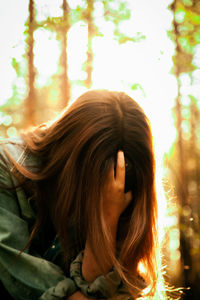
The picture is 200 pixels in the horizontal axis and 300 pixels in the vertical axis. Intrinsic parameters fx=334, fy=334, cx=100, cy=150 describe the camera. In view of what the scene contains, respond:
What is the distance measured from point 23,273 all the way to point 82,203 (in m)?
0.47

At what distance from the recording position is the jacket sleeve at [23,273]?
166 centimetres

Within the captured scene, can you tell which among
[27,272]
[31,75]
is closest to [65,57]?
[31,75]

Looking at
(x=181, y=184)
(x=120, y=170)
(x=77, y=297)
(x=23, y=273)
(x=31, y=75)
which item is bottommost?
(x=181, y=184)

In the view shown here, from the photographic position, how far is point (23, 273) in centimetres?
168

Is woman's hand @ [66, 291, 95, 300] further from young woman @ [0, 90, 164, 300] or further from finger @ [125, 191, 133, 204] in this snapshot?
finger @ [125, 191, 133, 204]

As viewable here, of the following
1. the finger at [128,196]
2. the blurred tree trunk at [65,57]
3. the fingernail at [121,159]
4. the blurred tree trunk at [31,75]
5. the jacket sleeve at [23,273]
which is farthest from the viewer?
the blurred tree trunk at [31,75]

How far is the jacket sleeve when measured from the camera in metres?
1.66

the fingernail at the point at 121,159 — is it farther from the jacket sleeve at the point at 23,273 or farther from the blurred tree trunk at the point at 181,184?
the blurred tree trunk at the point at 181,184

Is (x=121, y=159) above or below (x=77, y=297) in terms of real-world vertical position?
above

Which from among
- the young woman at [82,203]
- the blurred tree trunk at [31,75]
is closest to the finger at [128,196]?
the young woman at [82,203]

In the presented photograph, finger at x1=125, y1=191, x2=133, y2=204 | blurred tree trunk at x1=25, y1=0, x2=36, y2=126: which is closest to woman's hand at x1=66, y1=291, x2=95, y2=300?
finger at x1=125, y1=191, x2=133, y2=204

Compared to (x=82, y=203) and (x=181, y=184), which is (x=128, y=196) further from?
(x=181, y=184)

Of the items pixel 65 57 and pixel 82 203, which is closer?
pixel 82 203

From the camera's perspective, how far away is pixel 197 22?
7203 millimetres
